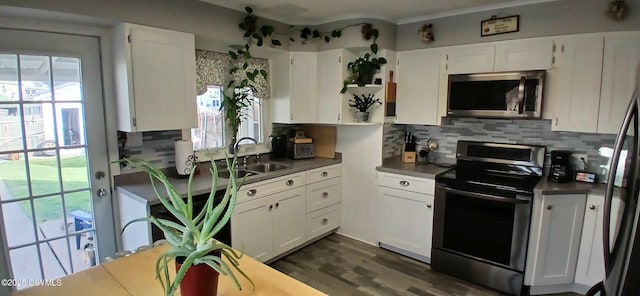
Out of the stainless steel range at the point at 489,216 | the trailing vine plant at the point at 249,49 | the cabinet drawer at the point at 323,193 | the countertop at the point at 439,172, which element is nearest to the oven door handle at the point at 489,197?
Result: the stainless steel range at the point at 489,216

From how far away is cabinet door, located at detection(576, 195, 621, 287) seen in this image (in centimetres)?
244

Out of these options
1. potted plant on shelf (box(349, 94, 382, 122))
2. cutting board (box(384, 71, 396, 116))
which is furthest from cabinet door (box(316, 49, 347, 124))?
cutting board (box(384, 71, 396, 116))

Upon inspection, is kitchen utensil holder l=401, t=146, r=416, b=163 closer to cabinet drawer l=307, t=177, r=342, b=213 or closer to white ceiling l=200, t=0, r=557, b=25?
cabinet drawer l=307, t=177, r=342, b=213

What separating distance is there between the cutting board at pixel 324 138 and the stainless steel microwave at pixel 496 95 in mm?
1204

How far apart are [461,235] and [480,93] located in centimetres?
120

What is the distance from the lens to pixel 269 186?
2.88 m

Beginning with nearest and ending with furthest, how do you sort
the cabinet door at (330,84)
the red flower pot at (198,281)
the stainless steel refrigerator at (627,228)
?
the stainless steel refrigerator at (627,228) < the red flower pot at (198,281) < the cabinet door at (330,84)

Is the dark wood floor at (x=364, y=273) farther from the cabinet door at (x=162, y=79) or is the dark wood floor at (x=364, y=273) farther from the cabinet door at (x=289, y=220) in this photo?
the cabinet door at (x=162, y=79)

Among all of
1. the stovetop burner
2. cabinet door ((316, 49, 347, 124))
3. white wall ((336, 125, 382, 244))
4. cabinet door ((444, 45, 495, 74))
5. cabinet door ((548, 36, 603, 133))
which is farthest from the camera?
white wall ((336, 125, 382, 244))

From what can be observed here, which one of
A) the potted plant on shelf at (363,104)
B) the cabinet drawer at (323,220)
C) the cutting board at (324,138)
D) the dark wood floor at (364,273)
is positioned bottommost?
the dark wood floor at (364,273)

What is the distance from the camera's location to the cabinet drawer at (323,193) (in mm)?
3312

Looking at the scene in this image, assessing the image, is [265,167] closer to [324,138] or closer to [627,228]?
[324,138]

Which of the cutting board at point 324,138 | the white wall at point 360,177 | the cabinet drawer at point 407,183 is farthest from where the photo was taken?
the cutting board at point 324,138

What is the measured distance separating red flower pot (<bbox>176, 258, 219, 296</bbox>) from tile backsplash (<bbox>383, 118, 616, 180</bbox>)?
261cm
